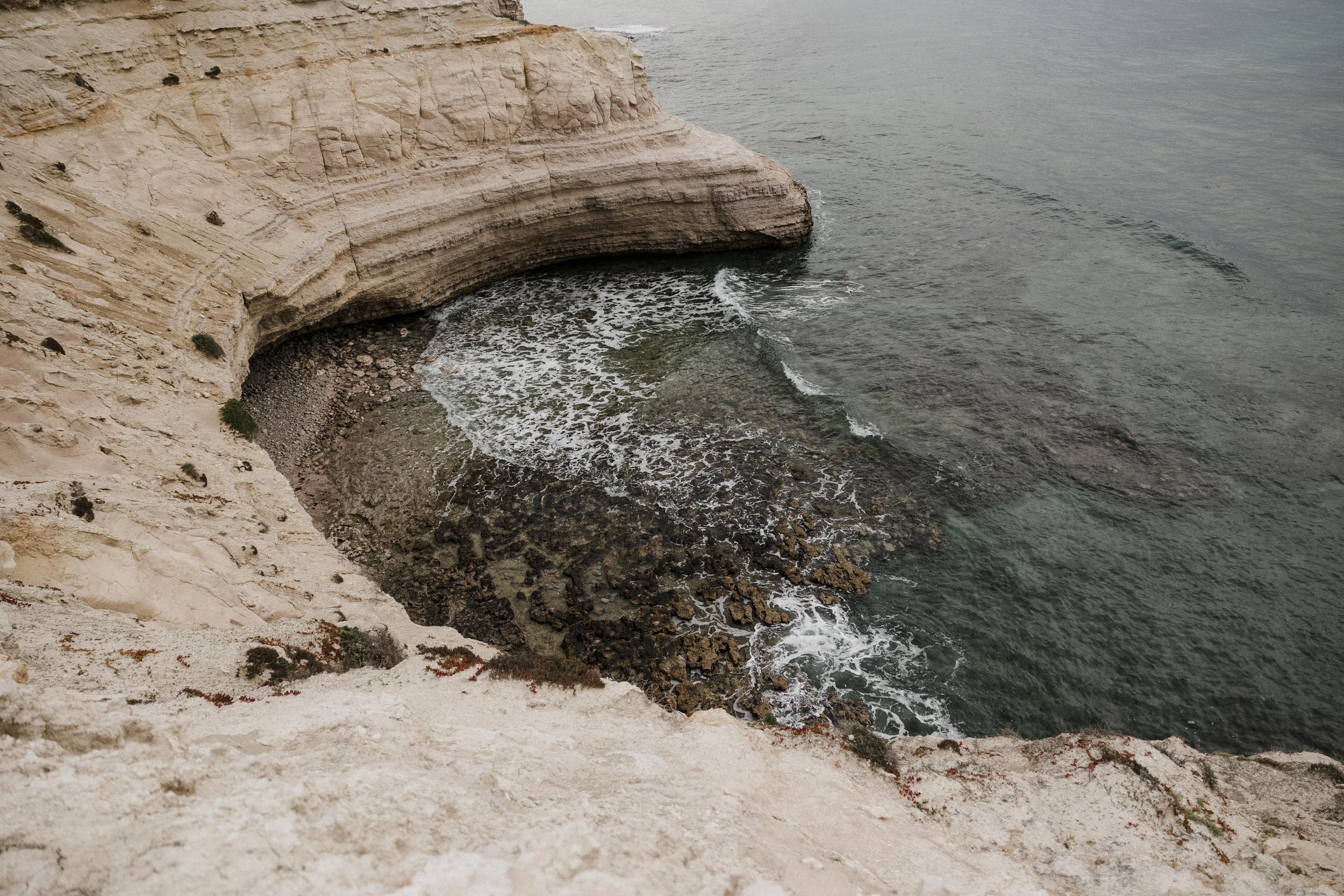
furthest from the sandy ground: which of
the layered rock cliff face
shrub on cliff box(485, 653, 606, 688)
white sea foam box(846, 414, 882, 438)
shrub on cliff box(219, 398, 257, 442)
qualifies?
white sea foam box(846, 414, 882, 438)

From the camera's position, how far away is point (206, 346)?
17109mm

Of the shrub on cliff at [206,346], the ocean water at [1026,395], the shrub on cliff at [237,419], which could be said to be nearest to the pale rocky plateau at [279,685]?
the shrub on cliff at [206,346]

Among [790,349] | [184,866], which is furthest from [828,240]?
[184,866]

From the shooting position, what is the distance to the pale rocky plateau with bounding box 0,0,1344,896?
240 inches

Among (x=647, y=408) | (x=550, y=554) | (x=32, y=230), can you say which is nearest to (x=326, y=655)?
(x=550, y=554)

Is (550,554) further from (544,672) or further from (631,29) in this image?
(631,29)

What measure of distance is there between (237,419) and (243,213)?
8627 millimetres

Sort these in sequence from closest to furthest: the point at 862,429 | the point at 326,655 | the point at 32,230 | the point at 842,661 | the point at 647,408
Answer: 1. the point at 326,655
2. the point at 842,661
3. the point at 32,230
4. the point at 862,429
5. the point at 647,408

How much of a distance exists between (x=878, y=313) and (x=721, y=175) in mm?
8503

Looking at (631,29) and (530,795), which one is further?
(631,29)

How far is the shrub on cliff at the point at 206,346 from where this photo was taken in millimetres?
17047

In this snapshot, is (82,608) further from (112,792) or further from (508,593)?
(508,593)

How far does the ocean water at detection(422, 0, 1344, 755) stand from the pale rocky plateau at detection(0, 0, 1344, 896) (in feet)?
10.8

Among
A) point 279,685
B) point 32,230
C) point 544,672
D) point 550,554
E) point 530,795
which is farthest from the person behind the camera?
point 550,554
